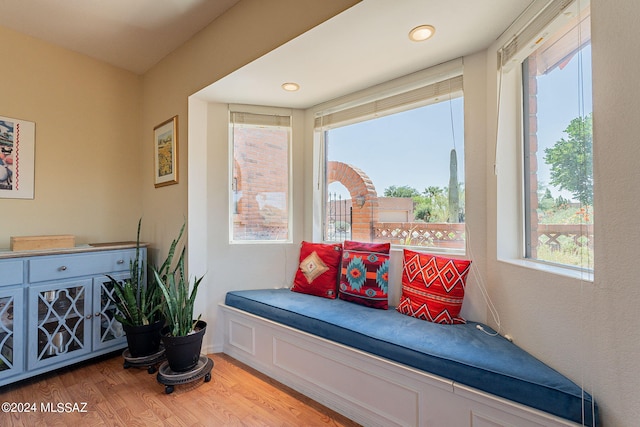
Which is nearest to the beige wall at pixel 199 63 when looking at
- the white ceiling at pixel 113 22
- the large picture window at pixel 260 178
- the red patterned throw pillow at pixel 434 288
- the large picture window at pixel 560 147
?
the white ceiling at pixel 113 22

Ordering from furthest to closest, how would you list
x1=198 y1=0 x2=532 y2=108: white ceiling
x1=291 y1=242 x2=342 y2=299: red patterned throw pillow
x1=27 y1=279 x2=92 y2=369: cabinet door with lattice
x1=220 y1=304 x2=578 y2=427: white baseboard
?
x1=291 y1=242 x2=342 y2=299: red patterned throw pillow → x1=27 y1=279 x2=92 y2=369: cabinet door with lattice → x1=198 y1=0 x2=532 y2=108: white ceiling → x1=220 y1=304 x2=578 y2=427: white baseboard

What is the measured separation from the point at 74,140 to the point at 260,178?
5.46 ft

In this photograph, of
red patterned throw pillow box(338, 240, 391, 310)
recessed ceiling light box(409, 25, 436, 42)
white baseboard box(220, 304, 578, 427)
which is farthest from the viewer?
red patterned throw pillow box(338, 240, 391, 310)

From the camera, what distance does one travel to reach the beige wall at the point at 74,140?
89.4 inches

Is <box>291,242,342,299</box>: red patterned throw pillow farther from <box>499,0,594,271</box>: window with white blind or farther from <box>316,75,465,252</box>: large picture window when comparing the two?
<box>499,0,594,271</box>: window with white blind

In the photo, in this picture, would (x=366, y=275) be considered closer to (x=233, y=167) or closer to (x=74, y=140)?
(x=233, y=167)

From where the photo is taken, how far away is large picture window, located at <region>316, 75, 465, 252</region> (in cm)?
204

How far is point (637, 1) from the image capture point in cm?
95

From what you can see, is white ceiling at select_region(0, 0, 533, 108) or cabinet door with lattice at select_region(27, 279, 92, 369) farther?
cabinet door with lattice at select_region(27, 279, 92, 369)

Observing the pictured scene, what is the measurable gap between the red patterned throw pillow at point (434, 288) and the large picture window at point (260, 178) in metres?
1.26

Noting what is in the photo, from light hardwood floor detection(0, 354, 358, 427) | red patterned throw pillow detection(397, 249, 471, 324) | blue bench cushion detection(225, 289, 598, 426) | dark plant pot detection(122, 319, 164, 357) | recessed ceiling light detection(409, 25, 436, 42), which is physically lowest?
light hardwood floor detection(0, 354, 358, 427)

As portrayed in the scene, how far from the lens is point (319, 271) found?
2406 mm

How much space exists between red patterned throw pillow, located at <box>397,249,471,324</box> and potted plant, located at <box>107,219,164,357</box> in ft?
6.09

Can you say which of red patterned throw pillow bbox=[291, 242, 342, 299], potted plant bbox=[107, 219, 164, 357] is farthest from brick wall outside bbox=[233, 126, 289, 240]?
potted plant bbox=[107, 219, 164, 357]
